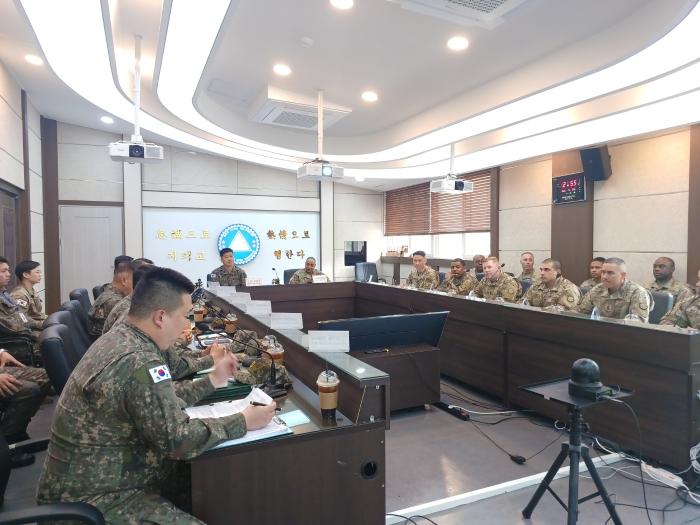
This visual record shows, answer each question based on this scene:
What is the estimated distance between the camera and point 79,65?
14.3 ft

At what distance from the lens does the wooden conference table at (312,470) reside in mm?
1257

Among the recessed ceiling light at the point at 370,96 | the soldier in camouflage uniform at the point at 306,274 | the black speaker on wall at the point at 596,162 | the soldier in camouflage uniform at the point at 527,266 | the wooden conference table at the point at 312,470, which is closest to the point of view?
the wooden conference table at the point at 312,470

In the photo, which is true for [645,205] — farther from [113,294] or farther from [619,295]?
[113,294]

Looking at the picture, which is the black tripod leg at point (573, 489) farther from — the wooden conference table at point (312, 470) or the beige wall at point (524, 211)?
the beige wall at point (524, 211)

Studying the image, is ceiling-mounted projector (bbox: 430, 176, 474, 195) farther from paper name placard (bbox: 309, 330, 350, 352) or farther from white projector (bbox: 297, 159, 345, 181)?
paper name placard (bbox: 309, 330, 350, 352)

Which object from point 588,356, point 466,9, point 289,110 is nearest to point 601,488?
point 588,356

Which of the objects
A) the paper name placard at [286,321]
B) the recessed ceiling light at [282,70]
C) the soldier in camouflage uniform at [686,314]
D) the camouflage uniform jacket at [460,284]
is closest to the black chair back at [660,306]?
the soldier in camouflage uniform at [686,314]

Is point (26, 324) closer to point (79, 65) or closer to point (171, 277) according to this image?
point (79, 65)

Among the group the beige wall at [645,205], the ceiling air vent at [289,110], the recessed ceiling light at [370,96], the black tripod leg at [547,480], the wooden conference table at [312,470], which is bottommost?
the black tripod leg at [547,480]

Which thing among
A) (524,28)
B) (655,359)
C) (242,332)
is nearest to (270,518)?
(242,332)

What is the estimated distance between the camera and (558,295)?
4.29 metres

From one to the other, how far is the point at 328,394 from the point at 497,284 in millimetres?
3801

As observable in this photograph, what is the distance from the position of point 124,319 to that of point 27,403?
1.84 meters

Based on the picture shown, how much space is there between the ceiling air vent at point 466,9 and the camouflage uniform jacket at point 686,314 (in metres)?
2.63
